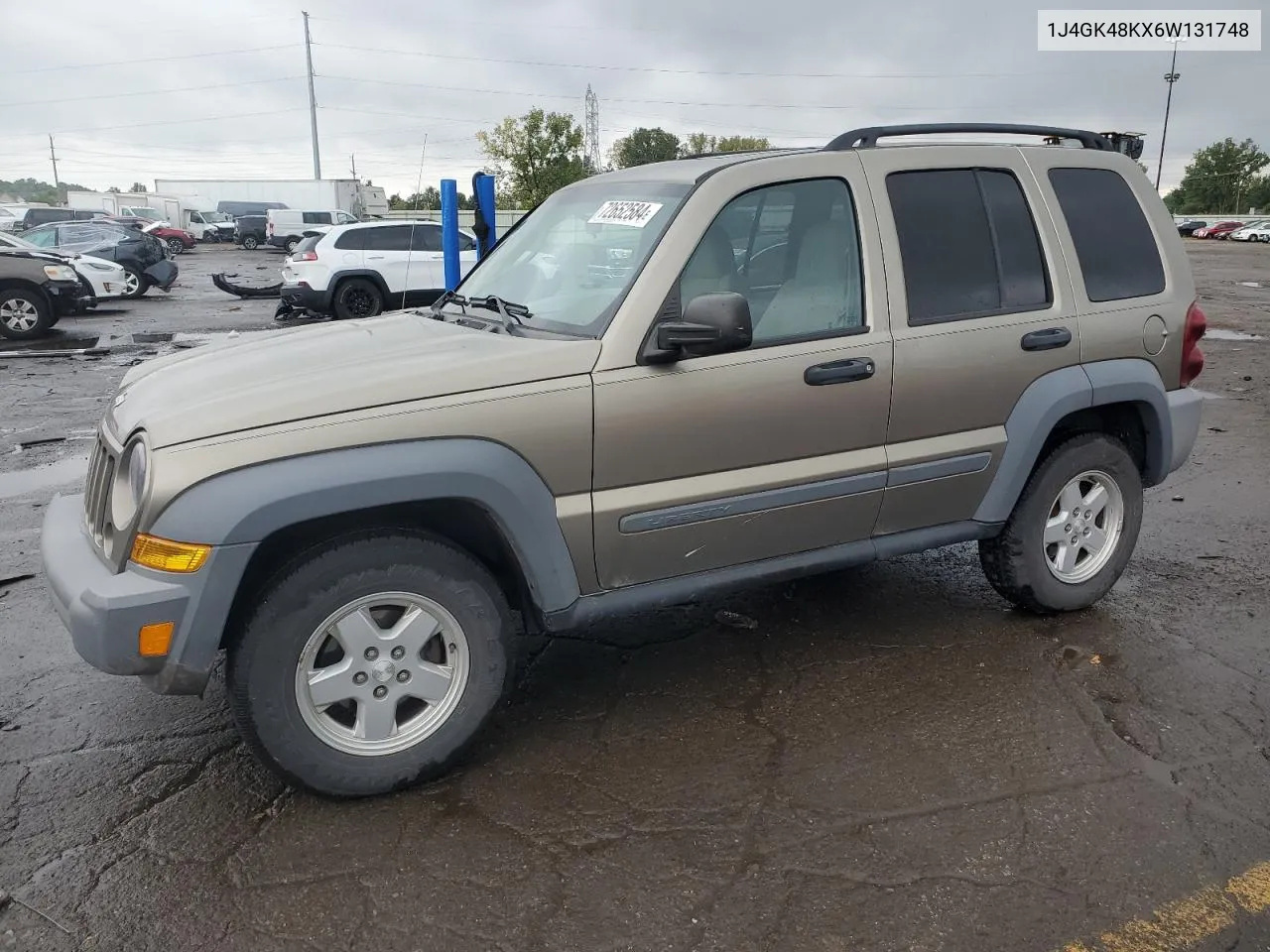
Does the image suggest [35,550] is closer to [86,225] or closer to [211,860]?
[211,860]

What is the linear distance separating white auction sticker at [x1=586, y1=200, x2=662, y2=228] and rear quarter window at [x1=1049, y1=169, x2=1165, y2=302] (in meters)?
1.80

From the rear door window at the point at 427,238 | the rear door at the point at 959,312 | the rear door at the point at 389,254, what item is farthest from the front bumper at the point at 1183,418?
the rear door window at the point at 427,238

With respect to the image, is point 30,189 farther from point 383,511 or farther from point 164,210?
point 383,511

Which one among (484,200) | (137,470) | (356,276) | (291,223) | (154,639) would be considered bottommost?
(154,639)

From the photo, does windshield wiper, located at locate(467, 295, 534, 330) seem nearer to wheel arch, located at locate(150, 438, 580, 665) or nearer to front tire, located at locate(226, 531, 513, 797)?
wheel arch, located at locate(150, 438, 580, 665)

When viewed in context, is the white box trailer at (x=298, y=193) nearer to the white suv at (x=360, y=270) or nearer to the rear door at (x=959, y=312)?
the white suv at (x=360, y=270)

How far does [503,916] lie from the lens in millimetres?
2621

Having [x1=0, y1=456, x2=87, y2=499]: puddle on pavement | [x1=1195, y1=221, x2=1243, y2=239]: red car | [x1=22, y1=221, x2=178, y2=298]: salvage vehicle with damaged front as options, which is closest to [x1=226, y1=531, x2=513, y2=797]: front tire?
[x1=0, y1=456, x2=87, y2=499]: puddle on pavement

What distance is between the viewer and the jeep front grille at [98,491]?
10.2ft

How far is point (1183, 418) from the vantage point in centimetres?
A: 445

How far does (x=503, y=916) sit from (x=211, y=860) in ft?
2.88

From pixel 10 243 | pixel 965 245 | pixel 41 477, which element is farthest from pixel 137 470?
pixel 10 243

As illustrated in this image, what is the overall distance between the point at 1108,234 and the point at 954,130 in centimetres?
82

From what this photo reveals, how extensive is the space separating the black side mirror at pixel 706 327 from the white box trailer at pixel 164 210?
175 feet
